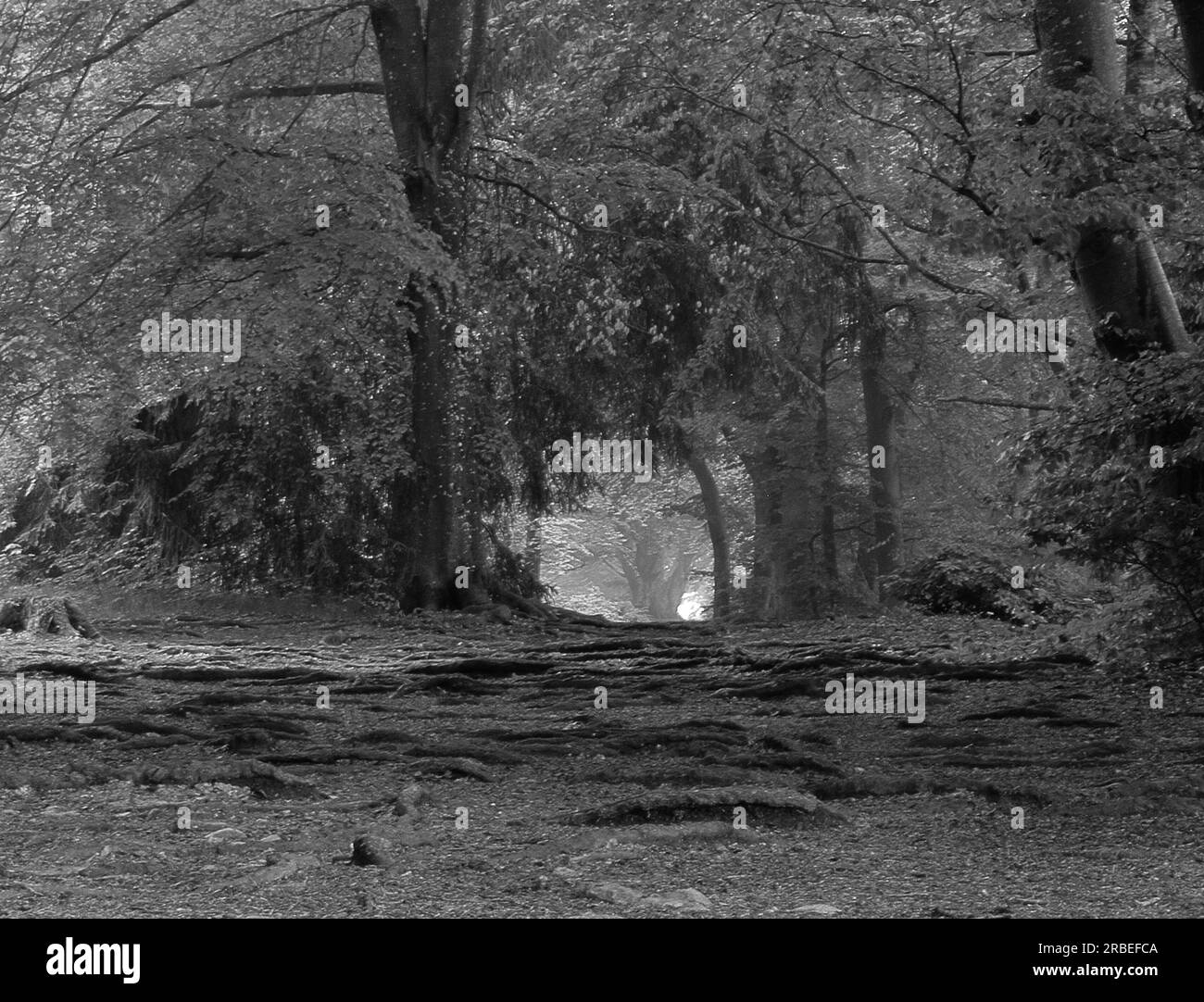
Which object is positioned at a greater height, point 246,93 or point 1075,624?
point 246,93

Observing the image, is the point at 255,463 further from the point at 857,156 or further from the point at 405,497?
the point at 857,156

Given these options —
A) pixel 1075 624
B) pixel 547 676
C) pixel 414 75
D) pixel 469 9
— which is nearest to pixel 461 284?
pixel 547 676

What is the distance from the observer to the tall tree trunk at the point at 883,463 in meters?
24.3

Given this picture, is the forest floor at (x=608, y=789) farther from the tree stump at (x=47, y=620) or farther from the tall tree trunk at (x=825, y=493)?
the tall tree trunk at (x=825, y=493)

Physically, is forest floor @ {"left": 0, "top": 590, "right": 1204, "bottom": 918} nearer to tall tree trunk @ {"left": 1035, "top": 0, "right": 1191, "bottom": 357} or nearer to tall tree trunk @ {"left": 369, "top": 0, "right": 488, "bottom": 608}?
tall tree trunk @ {"left": 1035, "top": 0, "right": 1191, "bottom": 357}

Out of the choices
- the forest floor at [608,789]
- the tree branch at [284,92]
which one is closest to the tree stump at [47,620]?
the forest floor at [608,789]

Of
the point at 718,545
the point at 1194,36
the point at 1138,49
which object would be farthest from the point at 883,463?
the point at 1194,36

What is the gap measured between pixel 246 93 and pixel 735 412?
994 centimetres

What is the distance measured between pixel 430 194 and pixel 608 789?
12.1 metres

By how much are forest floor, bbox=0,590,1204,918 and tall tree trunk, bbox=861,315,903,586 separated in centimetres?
910

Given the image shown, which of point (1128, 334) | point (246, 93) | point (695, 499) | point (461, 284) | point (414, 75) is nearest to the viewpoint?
point (1128, 334)

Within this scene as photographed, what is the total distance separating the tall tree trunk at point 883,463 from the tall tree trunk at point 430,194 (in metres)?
7.15

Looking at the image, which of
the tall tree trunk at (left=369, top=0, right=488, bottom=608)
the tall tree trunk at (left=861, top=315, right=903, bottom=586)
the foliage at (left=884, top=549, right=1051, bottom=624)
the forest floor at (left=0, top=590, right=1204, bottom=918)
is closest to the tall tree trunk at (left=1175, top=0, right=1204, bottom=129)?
the forest floor at (left=0, top=590, right=1204, bottom=918)

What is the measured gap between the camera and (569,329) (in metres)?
21.5
